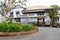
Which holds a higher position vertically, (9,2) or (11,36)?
(9,2)

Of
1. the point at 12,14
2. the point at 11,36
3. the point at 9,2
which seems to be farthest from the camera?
the point at 12,14

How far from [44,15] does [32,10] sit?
4.18m

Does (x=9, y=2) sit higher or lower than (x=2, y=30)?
higher

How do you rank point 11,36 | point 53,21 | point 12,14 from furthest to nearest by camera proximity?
point 12,14
point 53,21
point 11,36

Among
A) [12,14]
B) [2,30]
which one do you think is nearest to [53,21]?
[12,14]

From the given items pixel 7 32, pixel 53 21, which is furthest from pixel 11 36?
pixel 53 21

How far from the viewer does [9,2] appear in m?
30.6

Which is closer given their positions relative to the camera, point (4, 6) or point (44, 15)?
point (4, 6)

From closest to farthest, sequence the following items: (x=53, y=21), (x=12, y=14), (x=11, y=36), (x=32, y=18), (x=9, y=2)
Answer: (x=11, y=36) < (x=9, y=2) < (x=53, y=21) < (x=32, y=18) < (x=12, y=14)

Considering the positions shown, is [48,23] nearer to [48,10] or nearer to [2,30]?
[48,10]

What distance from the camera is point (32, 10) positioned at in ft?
179

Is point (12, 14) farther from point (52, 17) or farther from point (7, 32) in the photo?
point (7, 32)

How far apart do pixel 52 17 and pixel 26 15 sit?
26.6ft

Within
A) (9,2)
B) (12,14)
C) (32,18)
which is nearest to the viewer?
(9,2)
